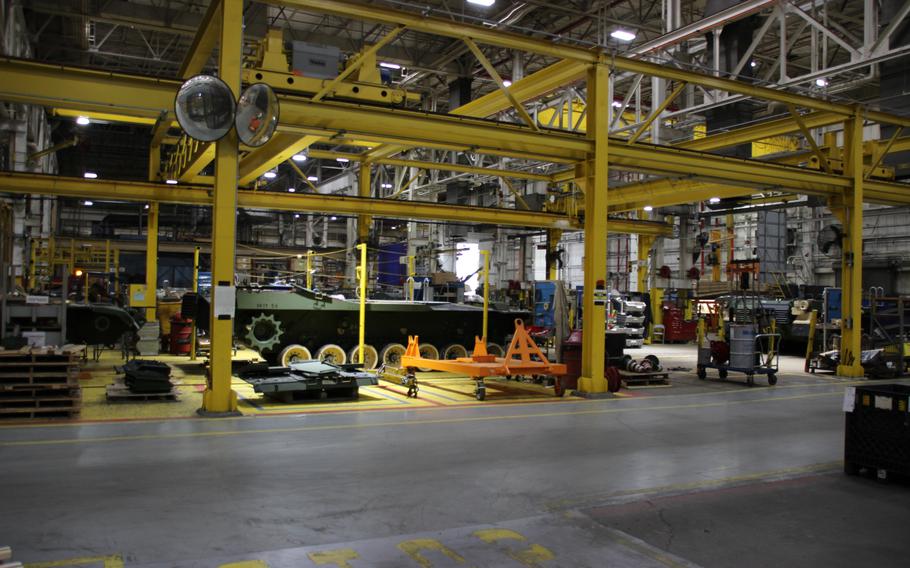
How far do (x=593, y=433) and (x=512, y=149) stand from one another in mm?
5523

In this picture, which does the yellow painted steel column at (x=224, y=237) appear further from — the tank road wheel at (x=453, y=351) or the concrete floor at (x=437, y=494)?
the tank road wheel at (x=453, y=351)

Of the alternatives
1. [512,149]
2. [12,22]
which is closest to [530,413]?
[512,149]

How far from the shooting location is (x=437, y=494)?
5.70 meters

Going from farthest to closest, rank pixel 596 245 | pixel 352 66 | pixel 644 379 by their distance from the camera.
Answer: pixel 644 379
pixel 596 245
pixel 352 66

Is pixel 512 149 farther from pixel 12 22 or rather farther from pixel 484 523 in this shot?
pixel 12 22

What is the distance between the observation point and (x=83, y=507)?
201 inches

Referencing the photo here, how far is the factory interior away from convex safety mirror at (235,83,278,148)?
3 centimetres

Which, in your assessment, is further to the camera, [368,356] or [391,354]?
[391,354]

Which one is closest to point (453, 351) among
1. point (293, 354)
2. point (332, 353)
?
point (332, 353)

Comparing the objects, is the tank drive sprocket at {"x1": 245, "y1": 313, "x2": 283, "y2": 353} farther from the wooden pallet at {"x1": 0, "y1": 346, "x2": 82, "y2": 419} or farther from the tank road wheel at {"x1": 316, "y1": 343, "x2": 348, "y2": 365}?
the wooden pallet at {"x1": 0, "y1": 346, "x2": 82, "y2": 419}

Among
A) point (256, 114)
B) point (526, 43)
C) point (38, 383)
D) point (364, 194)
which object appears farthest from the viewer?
point (364, 194)

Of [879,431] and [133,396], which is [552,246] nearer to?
[133,396]

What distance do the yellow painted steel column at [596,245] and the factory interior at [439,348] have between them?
0.18 feet

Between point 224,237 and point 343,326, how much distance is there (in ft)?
19.9
